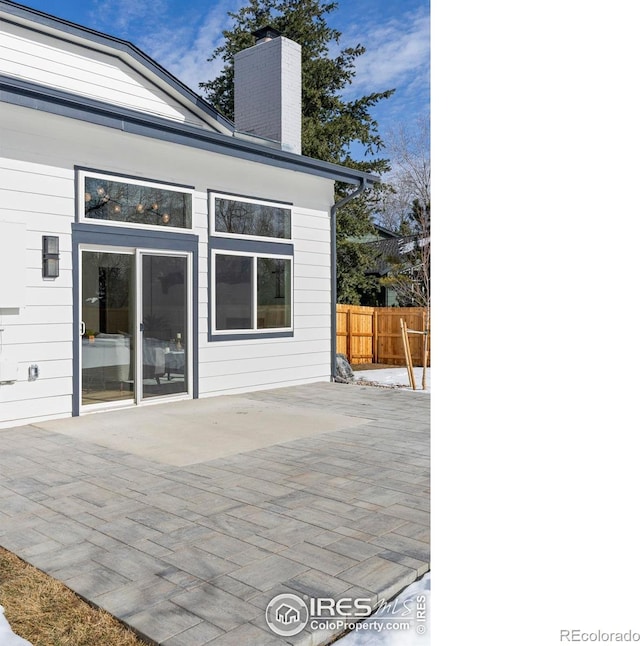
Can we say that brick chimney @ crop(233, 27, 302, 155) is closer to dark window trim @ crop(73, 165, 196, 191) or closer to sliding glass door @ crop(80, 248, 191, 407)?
dark window trim @ crop(73, 165, 196, 191)

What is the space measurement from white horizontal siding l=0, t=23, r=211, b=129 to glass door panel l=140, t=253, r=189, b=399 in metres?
2.76

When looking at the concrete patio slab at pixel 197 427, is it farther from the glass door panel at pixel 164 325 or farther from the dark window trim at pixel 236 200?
the dark window trim at pixel 236 200

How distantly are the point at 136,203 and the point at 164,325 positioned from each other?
1.36 m

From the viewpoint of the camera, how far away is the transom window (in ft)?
20.4

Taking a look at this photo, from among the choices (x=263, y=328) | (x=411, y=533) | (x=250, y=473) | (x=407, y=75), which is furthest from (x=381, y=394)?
(x=407, y=75)

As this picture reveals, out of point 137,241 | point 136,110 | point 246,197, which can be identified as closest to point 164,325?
point 137,241

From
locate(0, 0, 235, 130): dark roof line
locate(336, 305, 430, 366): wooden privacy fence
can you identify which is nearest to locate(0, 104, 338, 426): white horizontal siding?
locate(0, 0, 235, 130): dark roof line

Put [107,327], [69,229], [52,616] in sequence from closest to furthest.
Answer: [52,616] → [69,229] → [107,327]

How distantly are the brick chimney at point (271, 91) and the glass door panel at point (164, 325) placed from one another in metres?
3.18

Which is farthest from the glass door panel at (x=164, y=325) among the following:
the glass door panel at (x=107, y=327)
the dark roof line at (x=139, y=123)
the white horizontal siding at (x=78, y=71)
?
the white horizontal siding at (x=78, y=71)

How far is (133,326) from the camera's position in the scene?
21.6 ft

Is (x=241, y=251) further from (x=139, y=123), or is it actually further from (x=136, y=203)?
(x=139, y=123)

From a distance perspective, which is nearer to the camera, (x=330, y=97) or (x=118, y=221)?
(x=118, y=221)
